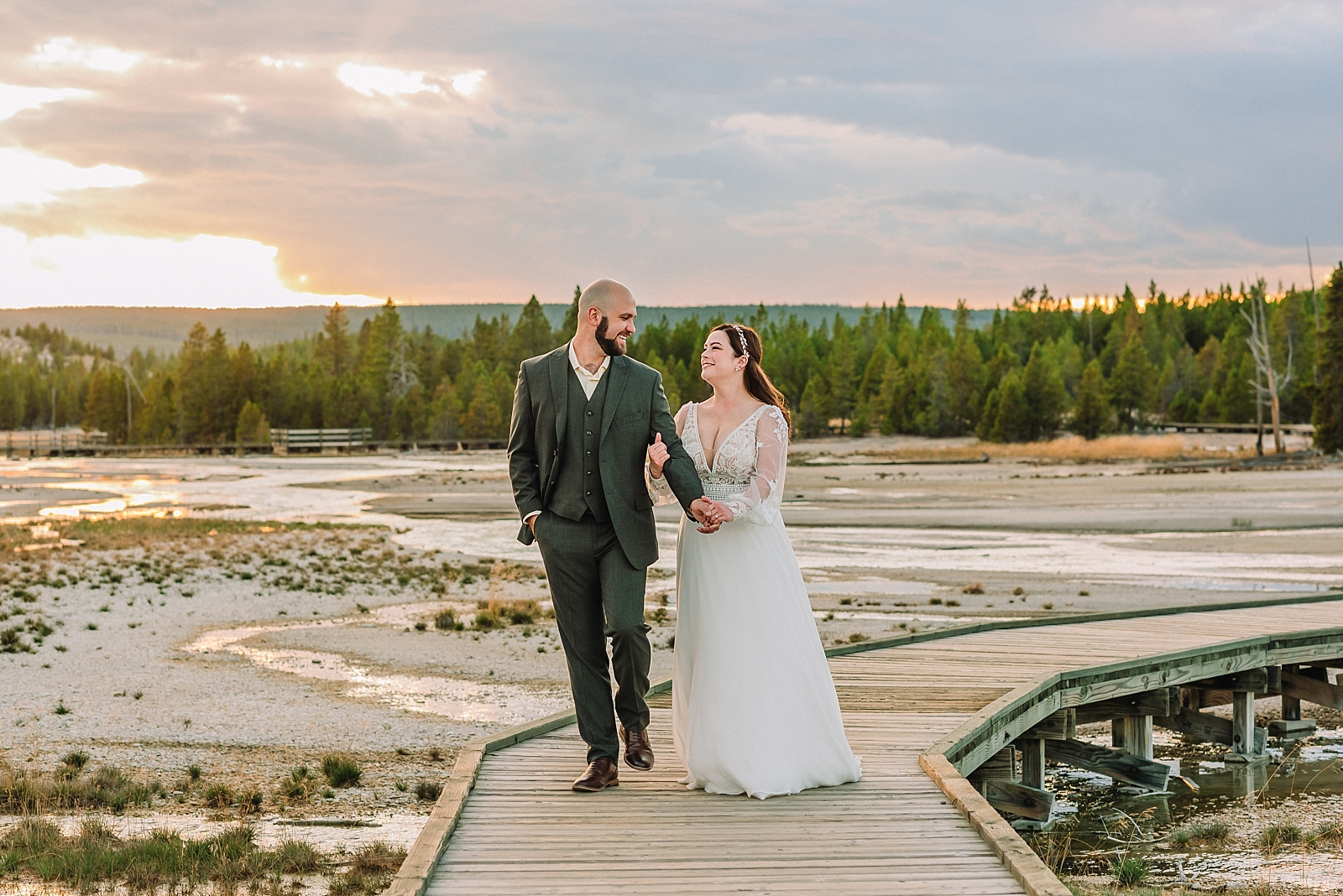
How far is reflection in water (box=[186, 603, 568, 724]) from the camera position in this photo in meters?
12.7

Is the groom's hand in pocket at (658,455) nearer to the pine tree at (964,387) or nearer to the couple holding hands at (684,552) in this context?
the couple holding hands at (684,552)

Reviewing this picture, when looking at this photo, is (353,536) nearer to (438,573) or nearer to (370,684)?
(438,573)

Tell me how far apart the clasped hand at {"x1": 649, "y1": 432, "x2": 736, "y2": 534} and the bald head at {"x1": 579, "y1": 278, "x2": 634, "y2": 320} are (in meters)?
0.66

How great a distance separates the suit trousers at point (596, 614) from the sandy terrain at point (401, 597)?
34.5 inches

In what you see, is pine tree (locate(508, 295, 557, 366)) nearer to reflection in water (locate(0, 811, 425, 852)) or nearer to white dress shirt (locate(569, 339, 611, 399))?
reflection in water (locate(0, 811, 425, 852))

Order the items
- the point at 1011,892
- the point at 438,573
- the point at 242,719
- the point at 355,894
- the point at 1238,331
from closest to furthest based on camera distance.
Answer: the point at 1011,892 < the point at 355,894 < the point at 242,719 < the point at 438,573 < the point at 1238,331

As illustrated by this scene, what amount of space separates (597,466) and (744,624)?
1.12m

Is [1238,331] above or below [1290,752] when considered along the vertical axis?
above

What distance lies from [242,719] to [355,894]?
18.9ft

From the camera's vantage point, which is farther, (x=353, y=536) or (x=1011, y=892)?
(x=353, y=536)

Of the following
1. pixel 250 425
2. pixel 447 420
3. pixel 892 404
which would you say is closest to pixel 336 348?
pixel 250 425

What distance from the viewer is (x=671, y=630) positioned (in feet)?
55.8

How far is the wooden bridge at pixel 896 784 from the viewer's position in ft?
16.0

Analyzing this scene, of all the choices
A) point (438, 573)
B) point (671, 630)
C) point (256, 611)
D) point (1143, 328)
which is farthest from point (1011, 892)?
point (1143, 328)
